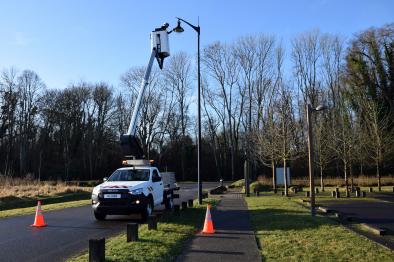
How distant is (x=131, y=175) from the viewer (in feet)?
54.2

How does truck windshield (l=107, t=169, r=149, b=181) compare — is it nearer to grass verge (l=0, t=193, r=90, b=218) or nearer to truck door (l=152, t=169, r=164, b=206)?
truck door (l=152, t=169, r=164, b=206)

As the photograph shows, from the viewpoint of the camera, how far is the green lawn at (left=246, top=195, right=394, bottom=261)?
824 cm

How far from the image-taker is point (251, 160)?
64812 millimetres

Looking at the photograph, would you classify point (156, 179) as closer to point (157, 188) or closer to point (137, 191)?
point (157, 188)

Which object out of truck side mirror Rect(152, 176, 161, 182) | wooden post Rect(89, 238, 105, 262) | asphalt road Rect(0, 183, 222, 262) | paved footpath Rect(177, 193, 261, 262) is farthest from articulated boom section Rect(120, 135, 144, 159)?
wooden post Rect(89, 238, 105, 262)

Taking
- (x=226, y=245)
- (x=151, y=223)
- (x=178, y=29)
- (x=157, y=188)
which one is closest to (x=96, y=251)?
(x=226, y=245)

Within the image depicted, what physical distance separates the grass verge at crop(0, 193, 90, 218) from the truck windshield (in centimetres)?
481

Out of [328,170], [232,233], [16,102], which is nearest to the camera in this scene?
[232,233]

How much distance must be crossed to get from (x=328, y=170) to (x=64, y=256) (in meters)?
52.6

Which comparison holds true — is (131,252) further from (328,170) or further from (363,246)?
(328,170)

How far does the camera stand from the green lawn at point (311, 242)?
8242 mm

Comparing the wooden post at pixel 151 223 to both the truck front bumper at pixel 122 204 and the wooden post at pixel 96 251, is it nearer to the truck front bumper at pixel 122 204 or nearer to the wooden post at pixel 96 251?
the truck front bumper at pixel 122 204

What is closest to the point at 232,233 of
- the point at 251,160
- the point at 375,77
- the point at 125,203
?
the point at 125,203

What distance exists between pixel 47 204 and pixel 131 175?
12.2 meters
